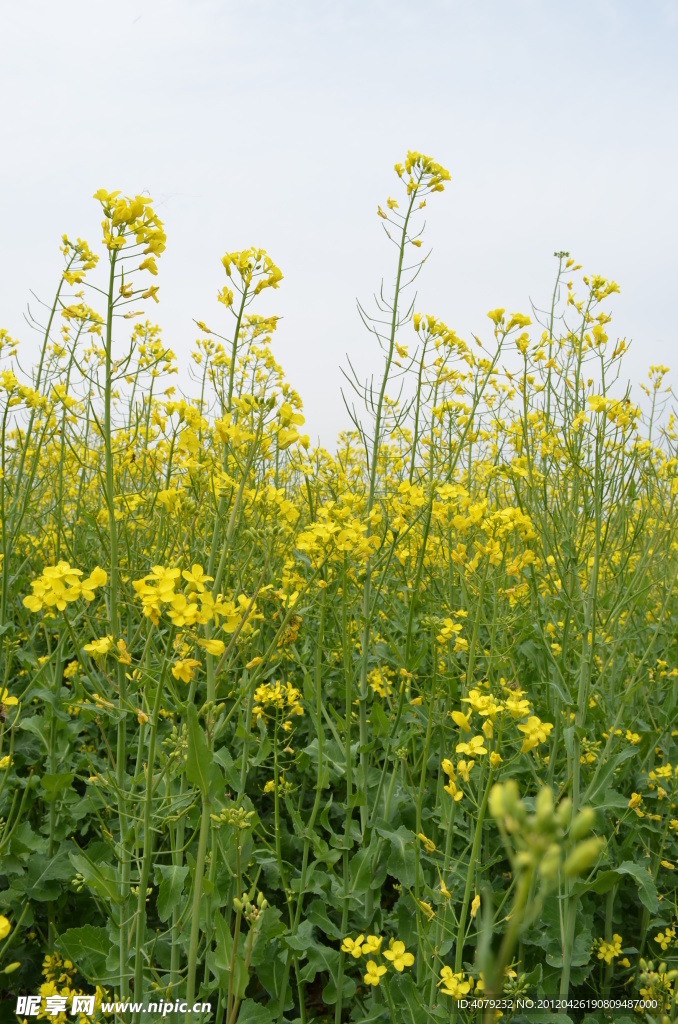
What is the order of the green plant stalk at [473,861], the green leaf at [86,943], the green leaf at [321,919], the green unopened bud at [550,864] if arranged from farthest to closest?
1. the green leaf at [321,919]
2. the green leaf at [86,943]
3. the green plant stalk at [473,861]
4. the green unopened bud at [550,864]

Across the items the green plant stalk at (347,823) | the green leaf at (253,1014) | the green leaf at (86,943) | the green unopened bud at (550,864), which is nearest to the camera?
the green unopened bud at (550,864)

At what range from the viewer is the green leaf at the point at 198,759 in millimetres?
1448

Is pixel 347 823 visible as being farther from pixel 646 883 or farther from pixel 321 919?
pixel 646 883

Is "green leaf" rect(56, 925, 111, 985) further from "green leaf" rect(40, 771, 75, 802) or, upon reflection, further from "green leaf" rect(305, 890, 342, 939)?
"green leaf" rect(305, 890, 342, 939)

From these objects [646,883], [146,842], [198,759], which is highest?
[198,759]

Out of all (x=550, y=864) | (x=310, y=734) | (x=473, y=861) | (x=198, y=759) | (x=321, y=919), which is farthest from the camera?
(x=310, y=734)

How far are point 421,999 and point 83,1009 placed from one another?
100cm

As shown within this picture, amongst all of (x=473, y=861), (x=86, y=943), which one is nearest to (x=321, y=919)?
(x=86, y=943)

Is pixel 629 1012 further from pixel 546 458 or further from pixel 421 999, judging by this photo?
pixel 546 458

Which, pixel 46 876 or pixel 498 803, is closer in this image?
pixel 498 803

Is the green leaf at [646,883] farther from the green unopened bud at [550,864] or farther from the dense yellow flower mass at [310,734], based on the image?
the green unopened bud at [550,864]

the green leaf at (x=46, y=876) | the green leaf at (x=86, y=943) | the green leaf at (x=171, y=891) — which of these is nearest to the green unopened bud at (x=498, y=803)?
the green leaf at (x=171, y=891)

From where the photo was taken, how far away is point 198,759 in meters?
1.47

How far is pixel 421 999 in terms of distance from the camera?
2.02 meters
